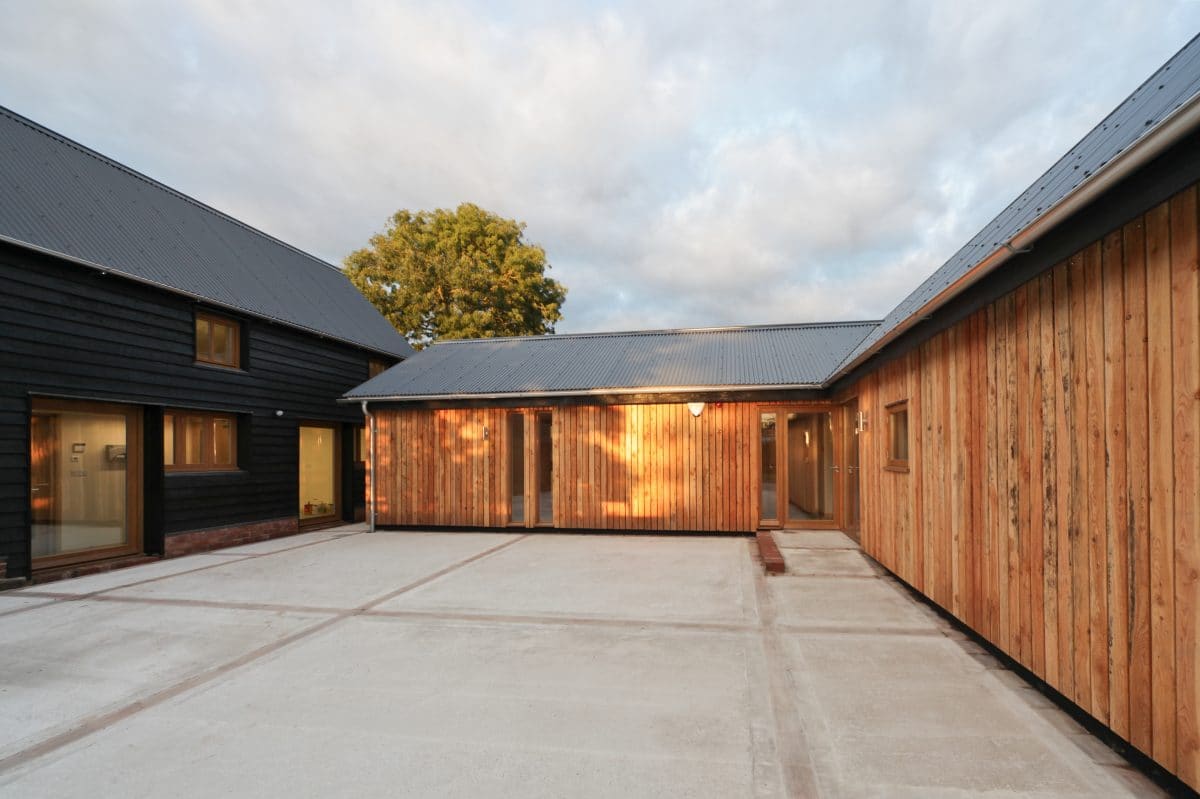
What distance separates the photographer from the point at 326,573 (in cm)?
648

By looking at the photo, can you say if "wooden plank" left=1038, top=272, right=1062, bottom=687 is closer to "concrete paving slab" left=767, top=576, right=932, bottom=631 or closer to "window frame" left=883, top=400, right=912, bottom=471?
"concrete paving slab" left=767, top=576, right=932, bottom=631

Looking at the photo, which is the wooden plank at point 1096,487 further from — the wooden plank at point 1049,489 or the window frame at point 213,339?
the window frame at point 213,339

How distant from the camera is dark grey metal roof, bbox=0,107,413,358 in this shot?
6715mm

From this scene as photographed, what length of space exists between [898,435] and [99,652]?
7.14 metres

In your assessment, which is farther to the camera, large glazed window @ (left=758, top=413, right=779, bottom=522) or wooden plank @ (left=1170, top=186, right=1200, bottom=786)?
large glazed window @ (left=758, top=413, right=779, bottom=522)

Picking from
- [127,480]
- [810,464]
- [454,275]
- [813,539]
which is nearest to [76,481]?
[127,480]

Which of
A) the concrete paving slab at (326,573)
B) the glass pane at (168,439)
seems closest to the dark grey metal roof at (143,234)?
the glass pane at (168,439)

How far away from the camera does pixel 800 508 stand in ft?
34.6

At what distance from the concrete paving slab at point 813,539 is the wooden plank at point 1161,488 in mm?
4951

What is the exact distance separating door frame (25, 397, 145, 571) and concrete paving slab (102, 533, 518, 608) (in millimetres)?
1524

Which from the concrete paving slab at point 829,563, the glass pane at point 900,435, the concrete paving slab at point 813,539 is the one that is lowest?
the concrete paving slab at point 813,539

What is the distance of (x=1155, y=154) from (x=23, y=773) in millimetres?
5181

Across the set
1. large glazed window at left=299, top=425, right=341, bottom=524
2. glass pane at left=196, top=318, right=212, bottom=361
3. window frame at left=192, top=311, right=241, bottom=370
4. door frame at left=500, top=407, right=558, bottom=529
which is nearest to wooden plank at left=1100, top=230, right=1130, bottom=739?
door frame at left=500, top=407, right=558, bottom=529

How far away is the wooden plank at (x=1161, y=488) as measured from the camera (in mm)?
2035
